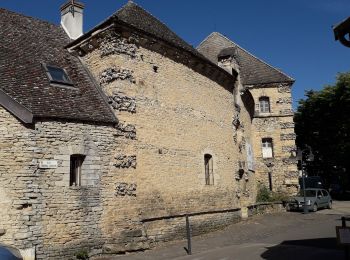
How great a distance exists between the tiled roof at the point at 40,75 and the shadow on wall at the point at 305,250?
625cm

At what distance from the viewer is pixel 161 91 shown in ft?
47.3

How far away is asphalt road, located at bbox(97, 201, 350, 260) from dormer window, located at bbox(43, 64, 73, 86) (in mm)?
5836

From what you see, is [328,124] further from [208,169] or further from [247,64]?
[208,169]

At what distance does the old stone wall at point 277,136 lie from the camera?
2466 centimetres

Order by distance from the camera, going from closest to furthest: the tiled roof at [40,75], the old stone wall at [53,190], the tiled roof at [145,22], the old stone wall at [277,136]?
the old stone wall at [53,190]
the tiled roof at [40,75]
the tiled roof at [145,22]
the old stone wall at [277,136]

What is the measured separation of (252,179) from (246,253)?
39.3ft

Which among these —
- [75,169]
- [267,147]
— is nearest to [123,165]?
[75,169]

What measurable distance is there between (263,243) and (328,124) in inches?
1001

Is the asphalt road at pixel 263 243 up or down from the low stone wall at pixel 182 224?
down

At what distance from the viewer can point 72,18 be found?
1641 cm

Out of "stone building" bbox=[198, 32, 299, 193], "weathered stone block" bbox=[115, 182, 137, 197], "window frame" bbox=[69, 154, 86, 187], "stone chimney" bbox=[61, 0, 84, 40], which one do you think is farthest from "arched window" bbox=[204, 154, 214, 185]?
"stone building" bbox=[198, 32, 299, 193]

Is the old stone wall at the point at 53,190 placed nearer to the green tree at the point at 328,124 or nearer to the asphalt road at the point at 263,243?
the asphalt road at the point at 263,243

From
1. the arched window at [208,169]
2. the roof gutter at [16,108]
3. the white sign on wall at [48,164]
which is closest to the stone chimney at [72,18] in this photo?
the roof gutter at [16,108]

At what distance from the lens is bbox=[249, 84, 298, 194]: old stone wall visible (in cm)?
2466
